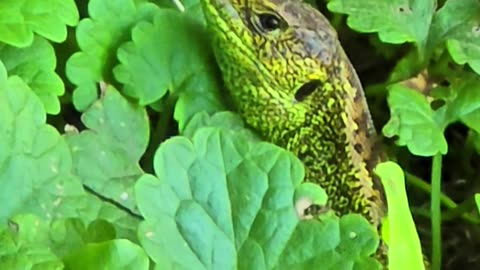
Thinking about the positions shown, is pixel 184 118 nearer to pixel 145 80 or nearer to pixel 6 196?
pixel 145 80

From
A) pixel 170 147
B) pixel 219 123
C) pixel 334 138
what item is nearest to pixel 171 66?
pixel 219 123

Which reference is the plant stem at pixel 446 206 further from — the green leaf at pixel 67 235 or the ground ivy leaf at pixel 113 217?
the green leaf at pixel 67 235

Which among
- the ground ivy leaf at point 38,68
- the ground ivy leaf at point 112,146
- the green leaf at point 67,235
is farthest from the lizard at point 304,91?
the green leaf at point 67,235

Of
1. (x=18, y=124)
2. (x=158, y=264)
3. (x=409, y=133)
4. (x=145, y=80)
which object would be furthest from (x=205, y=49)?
(x=158, y=264)

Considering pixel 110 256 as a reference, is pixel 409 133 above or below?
below

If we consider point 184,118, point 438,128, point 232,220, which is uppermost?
point 232,220

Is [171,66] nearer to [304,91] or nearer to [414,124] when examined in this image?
[304,91]

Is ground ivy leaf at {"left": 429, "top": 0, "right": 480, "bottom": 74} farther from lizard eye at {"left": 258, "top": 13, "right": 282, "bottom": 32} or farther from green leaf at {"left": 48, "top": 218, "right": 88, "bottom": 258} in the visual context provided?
green leaf at {"left": 48, "top": 218, "right": 88, "bottom": 258}
